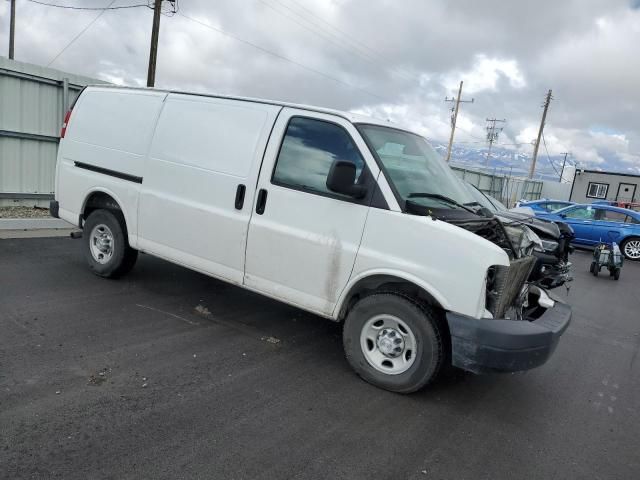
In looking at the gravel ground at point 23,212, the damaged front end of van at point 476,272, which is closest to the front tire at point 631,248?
the damaged front end of van at point 476,272

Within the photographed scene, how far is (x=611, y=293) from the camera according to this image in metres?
9.41

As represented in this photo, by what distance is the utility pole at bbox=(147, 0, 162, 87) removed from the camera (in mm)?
16203

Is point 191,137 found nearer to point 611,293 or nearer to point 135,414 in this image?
point 135,414

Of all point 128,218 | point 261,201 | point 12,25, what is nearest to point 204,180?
point 261,201

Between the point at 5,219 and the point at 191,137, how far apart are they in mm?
5018

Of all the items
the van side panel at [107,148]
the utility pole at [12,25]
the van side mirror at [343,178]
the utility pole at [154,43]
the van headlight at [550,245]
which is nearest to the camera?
the van side mirror at [343,178]

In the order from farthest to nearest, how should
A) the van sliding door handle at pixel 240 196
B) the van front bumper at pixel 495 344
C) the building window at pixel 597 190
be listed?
1. the building window at pixel 597 190
2. the van sliding door handle at pixel 240 196
3. the van front bumper at pixel 495 344

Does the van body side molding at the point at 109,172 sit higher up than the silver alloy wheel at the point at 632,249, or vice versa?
the van body side molding at the point at 109,172

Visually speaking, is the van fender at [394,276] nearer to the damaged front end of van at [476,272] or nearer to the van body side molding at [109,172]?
the damaged front end of van at [476,272]

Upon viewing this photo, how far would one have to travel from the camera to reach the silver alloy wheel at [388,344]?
379 centimetres

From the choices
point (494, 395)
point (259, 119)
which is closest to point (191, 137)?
point (259, 119)

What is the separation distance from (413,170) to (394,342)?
4.84 ft

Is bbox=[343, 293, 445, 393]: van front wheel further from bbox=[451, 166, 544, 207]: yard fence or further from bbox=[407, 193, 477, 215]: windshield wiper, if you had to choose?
bbox=[451, 166, 544, 207]: yard fence

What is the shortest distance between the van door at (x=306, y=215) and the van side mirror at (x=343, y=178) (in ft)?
0.47
